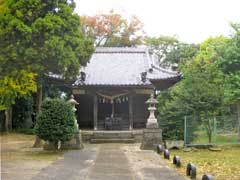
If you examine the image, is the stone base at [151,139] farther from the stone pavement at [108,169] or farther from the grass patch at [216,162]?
the stone pavement at [108,169]

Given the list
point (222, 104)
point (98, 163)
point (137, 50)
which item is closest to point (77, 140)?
point (98, 163)

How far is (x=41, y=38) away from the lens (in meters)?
15.0

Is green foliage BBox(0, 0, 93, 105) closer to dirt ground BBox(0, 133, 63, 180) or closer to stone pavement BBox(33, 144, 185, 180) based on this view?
dirt ground BBox(0, 133, 63, 180)

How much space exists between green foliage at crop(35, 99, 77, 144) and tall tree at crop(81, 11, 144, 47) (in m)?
21.0

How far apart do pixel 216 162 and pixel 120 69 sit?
13.0 m

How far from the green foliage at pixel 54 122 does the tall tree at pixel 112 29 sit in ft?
68.9

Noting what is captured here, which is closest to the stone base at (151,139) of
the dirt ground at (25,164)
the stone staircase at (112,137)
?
the stone staircase at (112,137)

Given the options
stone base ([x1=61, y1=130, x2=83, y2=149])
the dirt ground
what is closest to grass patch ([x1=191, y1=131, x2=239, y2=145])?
stone base ([x1=61, y1=130, x2=83, y2=149])

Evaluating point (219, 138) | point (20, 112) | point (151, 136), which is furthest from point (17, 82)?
point (20, 112)

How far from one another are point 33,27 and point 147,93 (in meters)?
9.91

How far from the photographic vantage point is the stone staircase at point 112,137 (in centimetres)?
2006

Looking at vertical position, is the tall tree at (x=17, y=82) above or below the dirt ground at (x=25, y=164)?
above

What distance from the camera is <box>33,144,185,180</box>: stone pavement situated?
912 cm

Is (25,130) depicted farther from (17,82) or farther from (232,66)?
(232,66)
